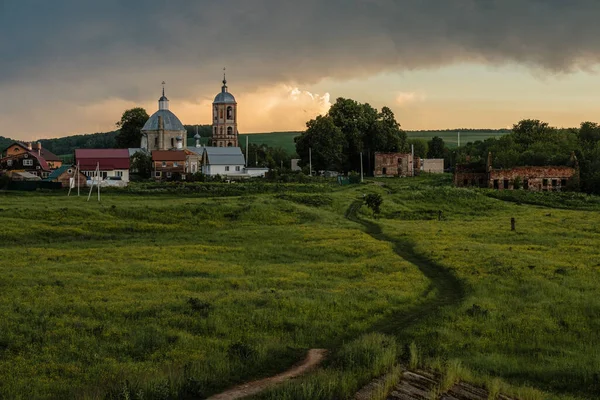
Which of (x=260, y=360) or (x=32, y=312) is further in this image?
(x=32, y=312)

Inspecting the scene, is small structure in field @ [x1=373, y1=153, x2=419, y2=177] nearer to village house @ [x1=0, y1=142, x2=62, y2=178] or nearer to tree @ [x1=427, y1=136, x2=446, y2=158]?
village house @ [x1=0, y1=142, x2=62, y2=178]

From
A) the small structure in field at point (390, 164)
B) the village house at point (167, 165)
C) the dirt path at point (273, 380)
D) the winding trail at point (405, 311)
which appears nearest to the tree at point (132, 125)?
the village house at point (167, 165)

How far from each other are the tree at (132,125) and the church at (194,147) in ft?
38.5

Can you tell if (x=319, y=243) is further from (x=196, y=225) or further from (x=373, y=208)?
(x=373, y=208)

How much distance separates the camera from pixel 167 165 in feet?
295

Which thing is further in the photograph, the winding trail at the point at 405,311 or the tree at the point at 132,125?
the tree at the point at 132,125

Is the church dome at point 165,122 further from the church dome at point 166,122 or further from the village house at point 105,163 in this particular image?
the village house at point 105,163

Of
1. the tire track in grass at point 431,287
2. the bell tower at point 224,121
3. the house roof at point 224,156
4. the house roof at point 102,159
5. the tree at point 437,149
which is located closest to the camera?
the tire track in grass at point 431,287

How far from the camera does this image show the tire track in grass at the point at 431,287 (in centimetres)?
1967

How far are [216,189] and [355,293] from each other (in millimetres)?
44490

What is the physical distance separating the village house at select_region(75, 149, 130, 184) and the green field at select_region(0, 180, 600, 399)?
36352mm

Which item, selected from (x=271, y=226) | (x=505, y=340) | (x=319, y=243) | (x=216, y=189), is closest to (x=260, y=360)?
(x=505, y=340)

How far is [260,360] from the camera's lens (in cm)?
1595

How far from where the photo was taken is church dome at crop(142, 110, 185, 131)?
10788cm
